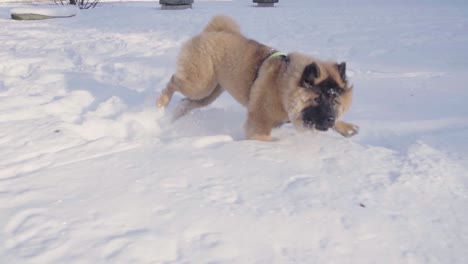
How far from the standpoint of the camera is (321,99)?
349cm

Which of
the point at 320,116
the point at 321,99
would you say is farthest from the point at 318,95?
the point at 320,116

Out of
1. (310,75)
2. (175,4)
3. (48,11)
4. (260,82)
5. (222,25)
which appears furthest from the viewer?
(175,4)

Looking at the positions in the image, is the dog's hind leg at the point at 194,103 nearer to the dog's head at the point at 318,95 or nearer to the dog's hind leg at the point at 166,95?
the dog's hind leg at the point at 166,95

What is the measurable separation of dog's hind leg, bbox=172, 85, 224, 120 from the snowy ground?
4.8 inches

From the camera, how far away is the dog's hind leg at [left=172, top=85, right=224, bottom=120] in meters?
4.81

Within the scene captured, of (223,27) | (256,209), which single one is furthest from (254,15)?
(256,209)

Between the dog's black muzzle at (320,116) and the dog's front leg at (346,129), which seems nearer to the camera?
the dog's black muzzle at (320,116)

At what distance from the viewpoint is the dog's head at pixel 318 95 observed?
3455 mm

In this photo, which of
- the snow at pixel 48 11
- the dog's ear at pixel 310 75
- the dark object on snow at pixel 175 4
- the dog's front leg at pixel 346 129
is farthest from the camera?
the dark object on snow at pixel 175 4

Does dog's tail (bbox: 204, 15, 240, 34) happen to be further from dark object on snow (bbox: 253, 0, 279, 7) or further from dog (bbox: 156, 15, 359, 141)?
dark object on snow (bbox: 253, 0, 279, 7)

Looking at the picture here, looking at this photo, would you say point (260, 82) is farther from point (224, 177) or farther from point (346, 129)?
point (224, 177)

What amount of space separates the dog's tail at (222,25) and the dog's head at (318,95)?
1.32 meters

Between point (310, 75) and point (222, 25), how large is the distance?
1.61 metres

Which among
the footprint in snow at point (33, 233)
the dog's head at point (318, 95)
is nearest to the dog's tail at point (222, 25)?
the dog's head at point (318, 95)
